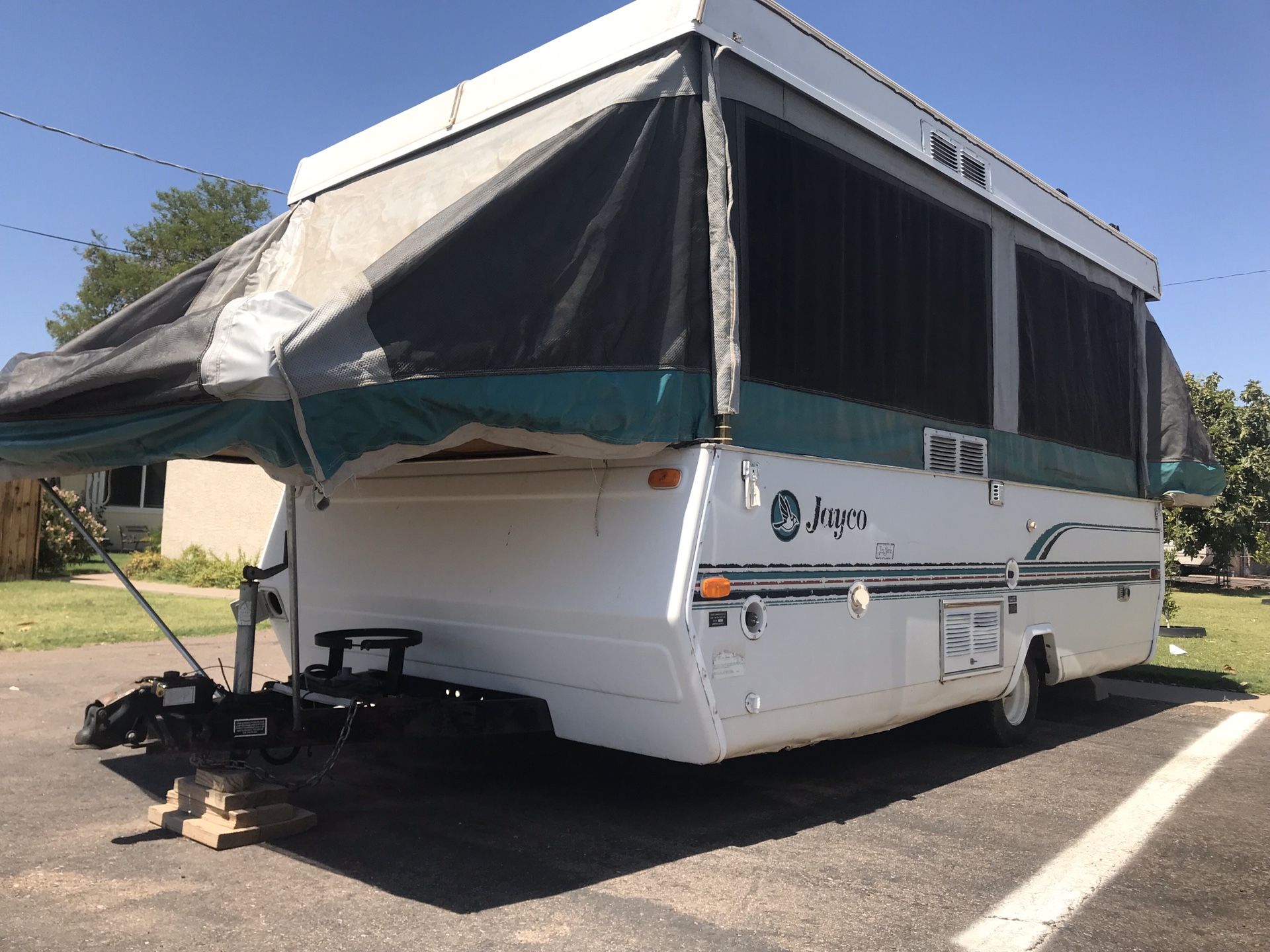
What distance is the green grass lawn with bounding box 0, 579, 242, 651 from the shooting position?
36.2 feet

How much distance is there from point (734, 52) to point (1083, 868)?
3907mm

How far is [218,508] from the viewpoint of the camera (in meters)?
18.9

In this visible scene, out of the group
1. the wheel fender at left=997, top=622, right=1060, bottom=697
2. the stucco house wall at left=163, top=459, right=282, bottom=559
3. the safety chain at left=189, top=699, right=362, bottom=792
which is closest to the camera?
the safety chain at left=189, top=699, right=362, bottom=792

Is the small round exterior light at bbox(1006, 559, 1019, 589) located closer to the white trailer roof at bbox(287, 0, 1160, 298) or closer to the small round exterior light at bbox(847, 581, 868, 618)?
the small round exterior light at bbox(847, 581, 868, 618)

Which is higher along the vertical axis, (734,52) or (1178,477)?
(734,52)

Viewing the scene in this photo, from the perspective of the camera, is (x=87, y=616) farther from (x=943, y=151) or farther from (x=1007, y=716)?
(x=943, y=151)

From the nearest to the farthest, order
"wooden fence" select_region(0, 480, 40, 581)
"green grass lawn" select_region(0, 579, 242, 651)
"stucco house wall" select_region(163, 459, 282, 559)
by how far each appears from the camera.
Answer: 1. "green grass lawn" select_region(0, 579, 242, 651)
2. "wooden fence" select_region(0, 480, 40, 581)
3. "stucco house wall" select_region(163, 459, 282, 559)

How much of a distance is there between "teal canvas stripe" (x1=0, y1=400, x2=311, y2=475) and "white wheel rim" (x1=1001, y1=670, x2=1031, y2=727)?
5195 millimetres

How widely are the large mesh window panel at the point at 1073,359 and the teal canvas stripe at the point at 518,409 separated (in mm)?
3488

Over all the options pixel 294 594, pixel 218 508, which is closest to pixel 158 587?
pixel 218 508

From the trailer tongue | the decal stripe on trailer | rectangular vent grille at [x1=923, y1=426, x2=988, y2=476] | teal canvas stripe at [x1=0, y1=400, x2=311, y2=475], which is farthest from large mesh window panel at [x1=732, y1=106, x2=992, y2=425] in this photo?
teal canvas stripe at [x1=0, y1=400, x2=311, y2=475]

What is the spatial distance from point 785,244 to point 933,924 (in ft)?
9.81

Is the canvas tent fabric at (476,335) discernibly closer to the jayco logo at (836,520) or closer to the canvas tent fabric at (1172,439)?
the jayco logo at (836,520)

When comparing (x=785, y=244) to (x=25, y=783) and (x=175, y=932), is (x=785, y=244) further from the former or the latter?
(x=25, y=783)
